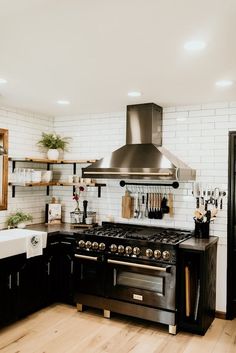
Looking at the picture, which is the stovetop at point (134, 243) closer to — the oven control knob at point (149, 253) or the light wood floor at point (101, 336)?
the oven control knob at point (149, 253)

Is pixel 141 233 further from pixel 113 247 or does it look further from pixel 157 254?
pixel 157 254

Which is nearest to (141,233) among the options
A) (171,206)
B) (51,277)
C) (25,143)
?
(171,206)

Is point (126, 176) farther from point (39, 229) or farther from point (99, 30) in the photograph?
point (99, 30)

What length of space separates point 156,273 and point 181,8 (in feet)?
8.48

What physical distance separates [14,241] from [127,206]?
1525 mm

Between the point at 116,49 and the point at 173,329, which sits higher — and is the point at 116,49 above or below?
above

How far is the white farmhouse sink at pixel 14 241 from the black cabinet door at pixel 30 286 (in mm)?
215

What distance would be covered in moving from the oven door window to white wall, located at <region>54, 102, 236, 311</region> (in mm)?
854

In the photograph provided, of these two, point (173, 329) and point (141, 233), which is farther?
point (141, 233)

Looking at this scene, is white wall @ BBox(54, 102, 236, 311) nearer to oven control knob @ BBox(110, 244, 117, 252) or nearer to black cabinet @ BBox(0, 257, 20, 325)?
oven control knob @ BBox(110, 244, 117, 252)

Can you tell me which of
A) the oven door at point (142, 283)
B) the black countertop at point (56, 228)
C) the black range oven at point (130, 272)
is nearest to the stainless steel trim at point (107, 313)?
the black range oven at point (130, 272)

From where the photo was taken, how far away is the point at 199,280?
3.46 metres

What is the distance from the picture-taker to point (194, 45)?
232cm

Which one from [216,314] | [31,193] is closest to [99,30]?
[31,193]
